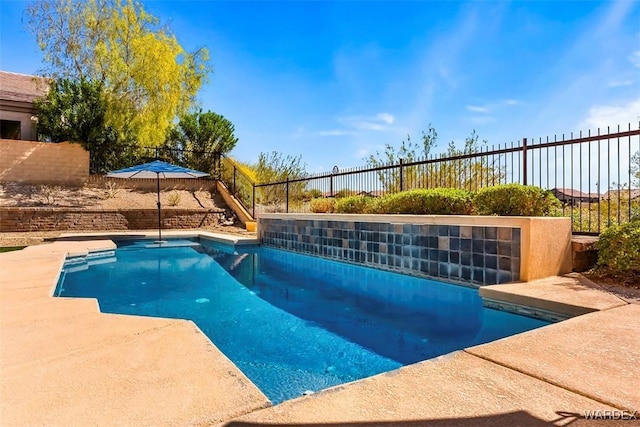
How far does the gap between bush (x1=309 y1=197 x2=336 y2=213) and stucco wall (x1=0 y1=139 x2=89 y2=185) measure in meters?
11.4

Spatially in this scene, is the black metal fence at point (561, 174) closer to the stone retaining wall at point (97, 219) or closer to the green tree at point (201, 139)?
the stone retaining wall at point (97, 219)

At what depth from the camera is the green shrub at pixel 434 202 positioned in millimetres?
5477

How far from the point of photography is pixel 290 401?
1554 millimetres

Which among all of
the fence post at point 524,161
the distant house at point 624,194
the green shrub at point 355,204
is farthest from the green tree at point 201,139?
the distant house at point 624,194

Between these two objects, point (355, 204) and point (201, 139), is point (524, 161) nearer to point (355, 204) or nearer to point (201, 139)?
point (355, 204)

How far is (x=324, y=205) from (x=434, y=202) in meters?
3.08

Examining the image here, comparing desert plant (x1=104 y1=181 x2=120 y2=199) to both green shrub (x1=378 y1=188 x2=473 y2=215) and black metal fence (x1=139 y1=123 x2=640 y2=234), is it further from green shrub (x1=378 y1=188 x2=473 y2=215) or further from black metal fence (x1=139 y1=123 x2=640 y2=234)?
green shrub (x1=378 y1=188 x2=473 y2=215)

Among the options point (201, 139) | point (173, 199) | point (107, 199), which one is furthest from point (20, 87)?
point (173, 199)

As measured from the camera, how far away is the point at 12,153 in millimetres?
13906

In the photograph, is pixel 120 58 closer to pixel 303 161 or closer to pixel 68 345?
pixel 303 161

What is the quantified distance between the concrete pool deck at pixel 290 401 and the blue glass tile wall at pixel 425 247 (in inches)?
65.5

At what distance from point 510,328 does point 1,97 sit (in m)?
20.1

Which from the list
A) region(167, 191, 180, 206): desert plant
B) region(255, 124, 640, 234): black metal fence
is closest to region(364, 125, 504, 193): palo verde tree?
region(255, 124, 640, 234): black metal fence

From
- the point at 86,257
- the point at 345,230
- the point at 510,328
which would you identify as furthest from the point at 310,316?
the point at 86,257
